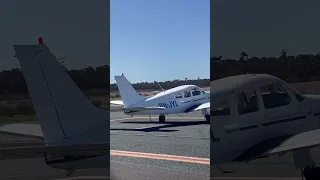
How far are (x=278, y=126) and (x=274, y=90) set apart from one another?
23 cm

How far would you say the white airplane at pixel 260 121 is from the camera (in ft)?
6.14

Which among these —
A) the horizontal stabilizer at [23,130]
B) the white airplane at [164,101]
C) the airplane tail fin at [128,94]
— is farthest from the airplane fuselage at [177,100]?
the horizontal stabilizer at [23,130]

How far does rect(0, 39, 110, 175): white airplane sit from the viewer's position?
5.55 feet

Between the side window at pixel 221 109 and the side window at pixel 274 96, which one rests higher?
the side window at pixel 274 96

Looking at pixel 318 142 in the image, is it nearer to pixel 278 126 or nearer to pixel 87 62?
pixel 278 126

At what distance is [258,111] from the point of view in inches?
77.2

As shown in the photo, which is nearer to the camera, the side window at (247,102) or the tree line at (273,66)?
the tree line at (273,66)

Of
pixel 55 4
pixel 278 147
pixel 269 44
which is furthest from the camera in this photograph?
pixel 278 147

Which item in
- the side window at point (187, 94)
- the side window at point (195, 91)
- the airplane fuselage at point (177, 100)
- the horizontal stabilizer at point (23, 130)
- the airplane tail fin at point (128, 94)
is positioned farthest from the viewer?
the side window at point (195, 91)

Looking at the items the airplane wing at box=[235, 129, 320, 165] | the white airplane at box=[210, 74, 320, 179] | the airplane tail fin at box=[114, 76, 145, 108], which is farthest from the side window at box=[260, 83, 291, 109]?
the airplane tail fin at box=[114, 76, 145, 108]

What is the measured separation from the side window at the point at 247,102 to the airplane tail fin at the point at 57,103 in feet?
2.54

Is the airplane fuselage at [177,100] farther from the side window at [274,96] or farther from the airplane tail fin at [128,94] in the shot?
the side window at [274,96]

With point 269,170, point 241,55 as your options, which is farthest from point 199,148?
point 241,55

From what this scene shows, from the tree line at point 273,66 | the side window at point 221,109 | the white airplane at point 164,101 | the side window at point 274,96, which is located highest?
the tree line at point 273,66
